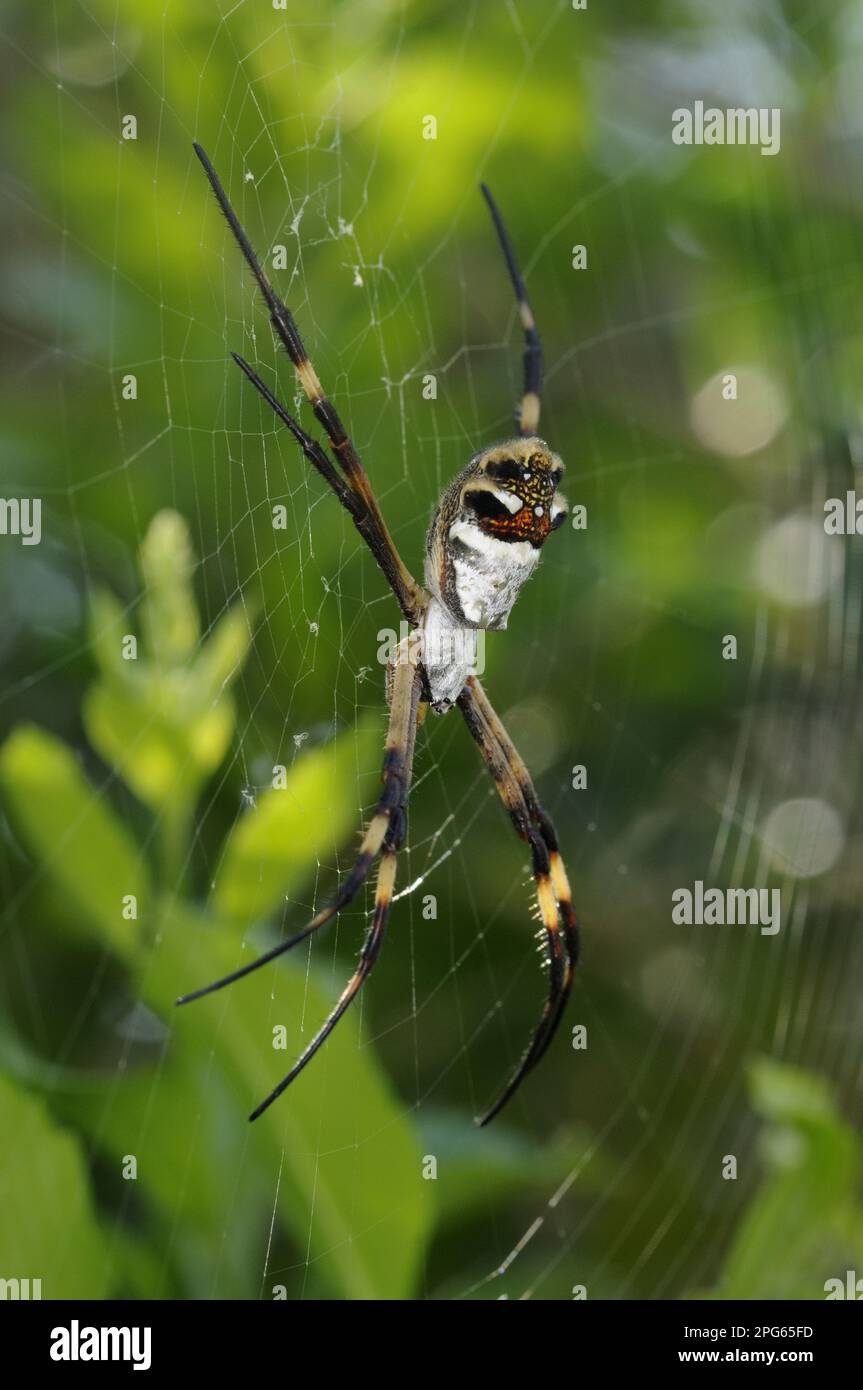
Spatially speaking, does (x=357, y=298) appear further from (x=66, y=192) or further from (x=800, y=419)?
(x=800, y=419)

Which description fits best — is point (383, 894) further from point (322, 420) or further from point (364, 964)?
point (322, 420)

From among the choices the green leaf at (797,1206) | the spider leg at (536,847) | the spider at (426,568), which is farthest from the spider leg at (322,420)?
the green leaf at (797,1206)

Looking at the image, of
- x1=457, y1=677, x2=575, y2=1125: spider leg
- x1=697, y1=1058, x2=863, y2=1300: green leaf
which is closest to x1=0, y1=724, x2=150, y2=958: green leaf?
x1=457, y1=677, x2=575, y2=1125: spider leg

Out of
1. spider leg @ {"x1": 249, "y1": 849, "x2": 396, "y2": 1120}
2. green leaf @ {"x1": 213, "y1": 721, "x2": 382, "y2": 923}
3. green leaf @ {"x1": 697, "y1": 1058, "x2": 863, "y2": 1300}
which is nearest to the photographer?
spider leg @ {"x1": 249, "y1": 849, "x2": 396, "y2": 1120}

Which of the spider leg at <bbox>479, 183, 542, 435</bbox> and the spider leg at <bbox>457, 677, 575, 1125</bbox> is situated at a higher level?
the spider leg at <bbox>479, 183, 542, 435</bbox>

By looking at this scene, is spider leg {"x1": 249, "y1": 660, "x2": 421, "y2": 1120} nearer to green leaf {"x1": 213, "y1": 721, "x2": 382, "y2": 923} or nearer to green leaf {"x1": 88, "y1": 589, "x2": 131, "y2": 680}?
green leaf {"x1": 213, "y1": 721, "x2": 382, "y2": 923}
